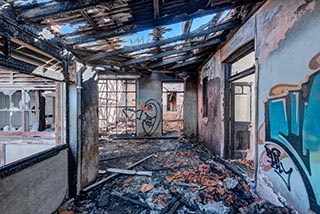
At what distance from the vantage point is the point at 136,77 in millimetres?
7836

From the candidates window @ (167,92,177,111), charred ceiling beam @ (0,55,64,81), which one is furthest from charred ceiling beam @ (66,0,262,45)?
window @ (167,92,177,111)

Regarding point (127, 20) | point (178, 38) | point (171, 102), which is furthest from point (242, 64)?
point (171, 102)

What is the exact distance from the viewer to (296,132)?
209 centimetres

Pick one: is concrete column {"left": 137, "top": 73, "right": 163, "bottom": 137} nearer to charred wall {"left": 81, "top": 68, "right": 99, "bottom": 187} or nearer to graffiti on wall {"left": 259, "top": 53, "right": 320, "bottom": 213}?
charred wall {"left": 81, "top": 68, "right": 99, "bottom": 187}

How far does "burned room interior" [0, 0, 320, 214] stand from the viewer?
6.33 feet

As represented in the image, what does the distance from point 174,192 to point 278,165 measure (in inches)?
61.1

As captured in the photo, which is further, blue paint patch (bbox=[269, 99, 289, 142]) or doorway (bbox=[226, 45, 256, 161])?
doorway (bbox=[226, 45, 256, 161])

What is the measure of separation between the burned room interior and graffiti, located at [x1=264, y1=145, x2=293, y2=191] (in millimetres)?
12

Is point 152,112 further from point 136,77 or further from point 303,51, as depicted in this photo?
point 303,51

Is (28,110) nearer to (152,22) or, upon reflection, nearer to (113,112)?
(152,22)

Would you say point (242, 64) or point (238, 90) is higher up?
point (242, 64)

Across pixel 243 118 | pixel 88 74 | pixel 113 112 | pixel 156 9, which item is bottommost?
pixel 113 112

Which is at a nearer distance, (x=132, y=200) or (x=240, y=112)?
(x=132, y=200)

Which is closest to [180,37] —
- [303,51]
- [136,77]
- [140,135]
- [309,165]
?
[303,51]
